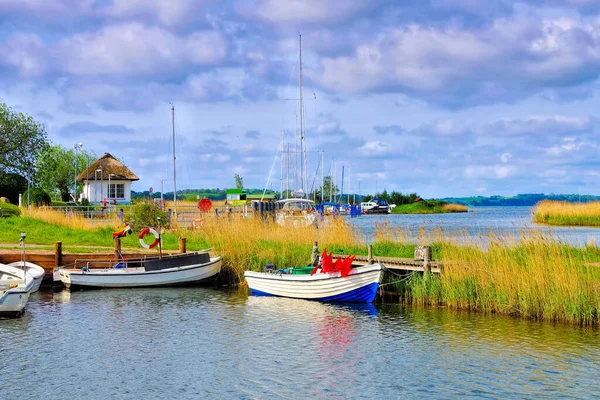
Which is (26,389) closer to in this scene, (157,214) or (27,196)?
(157,214)

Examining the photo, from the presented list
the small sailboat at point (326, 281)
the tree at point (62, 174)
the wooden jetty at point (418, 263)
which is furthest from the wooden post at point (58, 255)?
the tree at point (62, 174)

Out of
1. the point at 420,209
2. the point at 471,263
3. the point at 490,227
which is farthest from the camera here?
the point at 420,209

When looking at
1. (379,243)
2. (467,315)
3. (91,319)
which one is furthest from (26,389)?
(379,243)

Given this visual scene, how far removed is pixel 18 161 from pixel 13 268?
4823cm

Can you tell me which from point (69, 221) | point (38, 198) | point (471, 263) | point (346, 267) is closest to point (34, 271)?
point (346, 267)

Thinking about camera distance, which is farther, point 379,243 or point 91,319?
point 379,243

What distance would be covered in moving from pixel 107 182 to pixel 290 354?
2490 inches

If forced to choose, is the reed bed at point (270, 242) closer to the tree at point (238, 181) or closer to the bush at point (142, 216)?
the bush at point (142, 216)

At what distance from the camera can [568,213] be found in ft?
193

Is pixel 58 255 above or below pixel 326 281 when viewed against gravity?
above

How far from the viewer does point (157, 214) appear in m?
38.6

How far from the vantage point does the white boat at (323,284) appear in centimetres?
2336

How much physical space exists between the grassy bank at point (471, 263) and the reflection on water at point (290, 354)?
0.60 m

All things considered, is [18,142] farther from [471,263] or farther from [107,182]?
[471,263]
